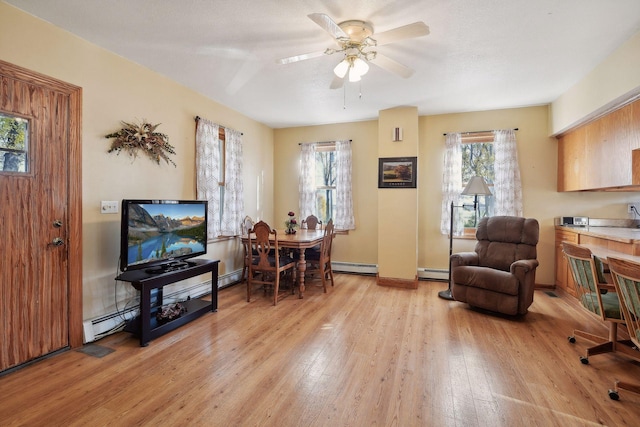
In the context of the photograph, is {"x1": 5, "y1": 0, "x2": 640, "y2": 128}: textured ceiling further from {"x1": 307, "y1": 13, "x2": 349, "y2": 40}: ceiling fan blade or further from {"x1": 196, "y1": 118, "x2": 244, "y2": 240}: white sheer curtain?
{"x1": 196, "y1": 118, "x2": 244, "y2": 240}: white sheer curtain

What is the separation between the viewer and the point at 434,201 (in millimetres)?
4832

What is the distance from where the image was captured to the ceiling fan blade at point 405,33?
200 cm

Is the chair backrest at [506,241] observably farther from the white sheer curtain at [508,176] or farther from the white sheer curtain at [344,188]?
the white sheer curtain at [344,188]

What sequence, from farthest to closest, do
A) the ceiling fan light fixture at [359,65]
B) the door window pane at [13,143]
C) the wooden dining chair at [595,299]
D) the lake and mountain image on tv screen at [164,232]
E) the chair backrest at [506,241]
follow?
the chair backrest at [506,241]
the lake and mountain image on tv screen at [164,232]
the ceiling fan light fixture at [359,65]
the wooden dining chair at [595,299]
the door window pane at [13,143]

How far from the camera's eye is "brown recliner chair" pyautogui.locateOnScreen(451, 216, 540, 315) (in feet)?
10.4

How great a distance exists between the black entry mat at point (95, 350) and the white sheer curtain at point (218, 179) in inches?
68.0

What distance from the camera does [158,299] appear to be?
3.24 meters

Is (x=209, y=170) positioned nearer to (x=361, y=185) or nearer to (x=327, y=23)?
(x=361, y=185)

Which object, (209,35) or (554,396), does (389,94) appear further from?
(554,396)

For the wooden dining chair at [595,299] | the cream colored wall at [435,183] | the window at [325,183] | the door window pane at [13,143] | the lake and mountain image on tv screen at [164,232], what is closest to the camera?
the door window pane at [13,143]

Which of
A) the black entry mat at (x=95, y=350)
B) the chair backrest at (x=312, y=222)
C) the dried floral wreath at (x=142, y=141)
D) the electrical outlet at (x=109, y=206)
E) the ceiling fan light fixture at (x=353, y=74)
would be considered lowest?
the black entry mat at (x=95, y=350)

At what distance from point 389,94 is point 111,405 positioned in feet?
13.4

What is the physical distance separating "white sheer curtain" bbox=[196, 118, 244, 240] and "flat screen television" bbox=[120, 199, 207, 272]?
0.65m

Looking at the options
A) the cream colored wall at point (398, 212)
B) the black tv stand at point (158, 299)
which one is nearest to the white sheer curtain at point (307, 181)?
the cream colored wall at point (398, 212)
